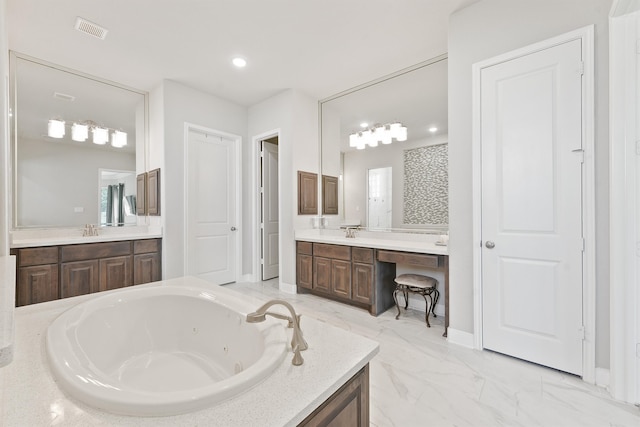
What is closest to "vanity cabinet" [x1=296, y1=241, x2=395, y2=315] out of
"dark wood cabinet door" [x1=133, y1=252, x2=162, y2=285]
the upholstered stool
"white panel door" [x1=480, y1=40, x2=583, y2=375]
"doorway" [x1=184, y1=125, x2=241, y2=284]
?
the upholstered stool

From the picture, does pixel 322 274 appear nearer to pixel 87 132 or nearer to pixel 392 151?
pixel 392 151

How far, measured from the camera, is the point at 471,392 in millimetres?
1699

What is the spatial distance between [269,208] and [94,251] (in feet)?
7.62

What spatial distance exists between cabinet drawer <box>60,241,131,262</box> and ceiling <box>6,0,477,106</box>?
2.01 m

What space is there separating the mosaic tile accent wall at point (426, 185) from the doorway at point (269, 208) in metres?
2.22

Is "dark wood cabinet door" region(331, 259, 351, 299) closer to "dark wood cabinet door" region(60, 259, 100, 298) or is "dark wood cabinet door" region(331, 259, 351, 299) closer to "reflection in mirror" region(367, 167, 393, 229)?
"reflection in mirror" region(367, 167, 393, 229)

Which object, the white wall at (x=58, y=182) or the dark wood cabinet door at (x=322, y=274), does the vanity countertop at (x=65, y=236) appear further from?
the dark wood cabinet door at (x=322, y=274)

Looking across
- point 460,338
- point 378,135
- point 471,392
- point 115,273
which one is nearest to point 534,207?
point 460,338

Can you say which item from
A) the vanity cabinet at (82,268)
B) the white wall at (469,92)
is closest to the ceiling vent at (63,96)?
the vanity cabinet at (82,268)

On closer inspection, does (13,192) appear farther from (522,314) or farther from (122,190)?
(522,314)

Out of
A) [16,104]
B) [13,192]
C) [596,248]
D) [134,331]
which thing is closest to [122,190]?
[13,192]

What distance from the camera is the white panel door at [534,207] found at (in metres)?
1.84

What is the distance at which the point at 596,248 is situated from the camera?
1.76 meters

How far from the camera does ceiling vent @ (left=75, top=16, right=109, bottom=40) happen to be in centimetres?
238
